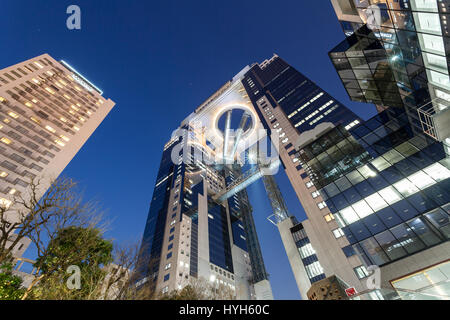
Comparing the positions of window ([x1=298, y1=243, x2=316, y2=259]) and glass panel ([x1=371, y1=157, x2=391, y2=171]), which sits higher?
window ([x1=298, y1=243, x2=316, y2=259])

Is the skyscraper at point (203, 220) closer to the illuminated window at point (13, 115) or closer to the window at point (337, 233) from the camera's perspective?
the window at point (337, 233)

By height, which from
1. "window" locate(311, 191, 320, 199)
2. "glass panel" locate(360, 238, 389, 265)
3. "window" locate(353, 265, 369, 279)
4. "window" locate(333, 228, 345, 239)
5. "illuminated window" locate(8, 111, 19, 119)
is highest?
"illuminated window" locate(8, 111, 19, 119)

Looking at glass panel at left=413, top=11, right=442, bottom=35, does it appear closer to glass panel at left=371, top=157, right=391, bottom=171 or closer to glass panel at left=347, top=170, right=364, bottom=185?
glass panel at left=371, top=157, right=391, bottom=171

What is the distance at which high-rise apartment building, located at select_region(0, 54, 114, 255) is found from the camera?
35.8 meters

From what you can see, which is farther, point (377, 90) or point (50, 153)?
point (50, 153)

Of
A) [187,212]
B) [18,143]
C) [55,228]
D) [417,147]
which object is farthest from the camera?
[187,212]

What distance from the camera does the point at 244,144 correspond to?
4500 inches

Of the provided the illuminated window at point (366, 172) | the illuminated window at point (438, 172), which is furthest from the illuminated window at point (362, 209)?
the illuminated window at point (438, 172)

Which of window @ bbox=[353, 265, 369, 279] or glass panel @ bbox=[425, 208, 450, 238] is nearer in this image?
glass panel @ bbox=[425, 208, 450, 238]

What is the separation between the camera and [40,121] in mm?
43750

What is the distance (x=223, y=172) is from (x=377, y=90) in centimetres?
9716

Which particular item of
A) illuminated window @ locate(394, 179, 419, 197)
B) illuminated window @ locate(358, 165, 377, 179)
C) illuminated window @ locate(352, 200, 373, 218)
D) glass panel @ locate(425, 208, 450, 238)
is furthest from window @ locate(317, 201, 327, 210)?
glass panel @ locate(425, 208, 450, 238)
